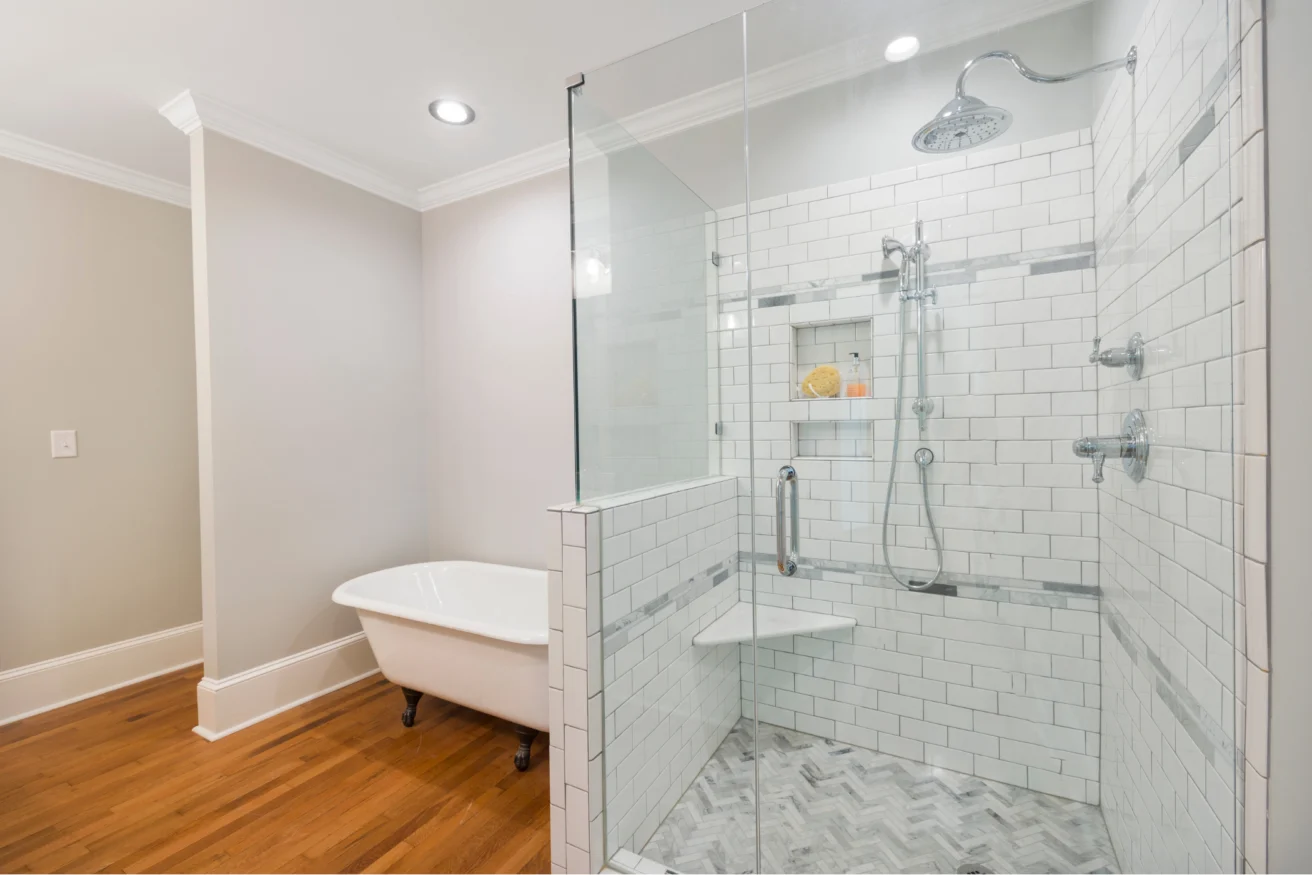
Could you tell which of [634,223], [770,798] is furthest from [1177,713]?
[634,223]

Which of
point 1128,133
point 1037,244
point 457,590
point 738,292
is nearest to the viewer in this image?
point 1128,133

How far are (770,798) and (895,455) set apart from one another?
1.03 m

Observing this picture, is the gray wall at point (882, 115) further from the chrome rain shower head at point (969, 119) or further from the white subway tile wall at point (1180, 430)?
the white subway tile wall at point (1180, 430)

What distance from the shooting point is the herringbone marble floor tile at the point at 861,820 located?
1453mm

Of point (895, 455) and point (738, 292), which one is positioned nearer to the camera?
point (895, 455)

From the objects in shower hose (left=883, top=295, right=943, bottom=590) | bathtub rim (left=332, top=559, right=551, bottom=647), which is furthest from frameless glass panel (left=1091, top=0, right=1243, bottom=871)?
bathtub rim (left=332, top=559, right=551, bottom=647)

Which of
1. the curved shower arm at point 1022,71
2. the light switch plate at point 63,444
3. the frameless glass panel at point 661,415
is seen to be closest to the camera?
the curved shower arm at point 1022,71

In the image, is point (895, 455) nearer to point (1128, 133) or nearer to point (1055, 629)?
point (1055, 629)

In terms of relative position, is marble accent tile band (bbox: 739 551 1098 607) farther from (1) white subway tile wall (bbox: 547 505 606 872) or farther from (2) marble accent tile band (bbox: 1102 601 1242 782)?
(1) white subway tile wall (bbox: 547 505 606 872)

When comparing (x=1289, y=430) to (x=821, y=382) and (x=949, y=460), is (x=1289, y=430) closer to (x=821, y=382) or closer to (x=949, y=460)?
(x=949, y=460)

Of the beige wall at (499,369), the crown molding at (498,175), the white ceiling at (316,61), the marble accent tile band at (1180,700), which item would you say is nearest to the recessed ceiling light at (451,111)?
the white ceiling at (316,61)

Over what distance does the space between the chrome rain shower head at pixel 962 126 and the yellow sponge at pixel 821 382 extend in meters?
0.64

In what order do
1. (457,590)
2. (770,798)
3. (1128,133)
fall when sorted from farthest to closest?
(457,590) < (770,798) < (1128,133)

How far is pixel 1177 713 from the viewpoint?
1.11m
